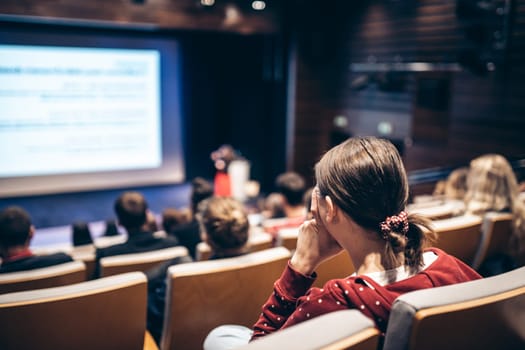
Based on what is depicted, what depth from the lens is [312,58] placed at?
747 cm

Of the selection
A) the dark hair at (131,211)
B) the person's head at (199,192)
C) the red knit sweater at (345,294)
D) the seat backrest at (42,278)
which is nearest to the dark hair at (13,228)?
the seat backrest at (42,278)

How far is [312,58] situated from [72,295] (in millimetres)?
6416

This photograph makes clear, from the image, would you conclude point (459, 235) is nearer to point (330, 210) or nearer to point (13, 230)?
point (330, 210)

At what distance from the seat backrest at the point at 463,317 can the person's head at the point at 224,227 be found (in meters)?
1.20

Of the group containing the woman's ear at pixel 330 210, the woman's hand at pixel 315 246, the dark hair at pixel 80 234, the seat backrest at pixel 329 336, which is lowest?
the dark hair at pixel 80 234

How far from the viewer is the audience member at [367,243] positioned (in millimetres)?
1146

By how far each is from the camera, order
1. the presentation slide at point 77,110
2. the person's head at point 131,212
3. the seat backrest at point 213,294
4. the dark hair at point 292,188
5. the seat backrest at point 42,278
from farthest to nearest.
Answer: the presentation slide at point 77,110 → the dark hair at point 292,188 → the person's head at point 131,212 → the seat backrest at point 42,278 → the seat backrest at point 213,294

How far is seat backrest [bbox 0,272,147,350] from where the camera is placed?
154cm

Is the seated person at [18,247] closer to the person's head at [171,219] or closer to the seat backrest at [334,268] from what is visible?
the person's head at [171,219]

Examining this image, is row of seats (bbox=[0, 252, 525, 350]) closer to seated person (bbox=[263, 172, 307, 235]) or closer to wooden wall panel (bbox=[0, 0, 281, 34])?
seated person (bbox=[263, 172, 307, 235])

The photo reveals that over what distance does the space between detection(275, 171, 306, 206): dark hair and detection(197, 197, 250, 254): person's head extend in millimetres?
1436

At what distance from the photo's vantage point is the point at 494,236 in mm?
2547

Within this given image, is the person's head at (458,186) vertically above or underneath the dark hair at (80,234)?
above

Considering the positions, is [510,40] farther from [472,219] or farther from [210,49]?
[210,49]
